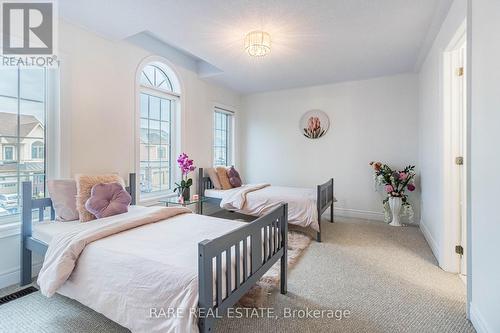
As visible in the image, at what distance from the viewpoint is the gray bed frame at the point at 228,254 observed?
118cm

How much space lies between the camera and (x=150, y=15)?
7.68ft

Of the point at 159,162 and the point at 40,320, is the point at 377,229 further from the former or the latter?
the point at 40,320

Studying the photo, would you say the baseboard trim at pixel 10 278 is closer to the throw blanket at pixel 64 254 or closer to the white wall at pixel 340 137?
the throw blanket at pixel 64 254

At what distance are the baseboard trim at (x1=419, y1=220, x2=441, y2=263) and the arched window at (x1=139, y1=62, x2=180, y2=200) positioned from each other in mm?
3484

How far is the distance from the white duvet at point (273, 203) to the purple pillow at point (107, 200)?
5.25ft

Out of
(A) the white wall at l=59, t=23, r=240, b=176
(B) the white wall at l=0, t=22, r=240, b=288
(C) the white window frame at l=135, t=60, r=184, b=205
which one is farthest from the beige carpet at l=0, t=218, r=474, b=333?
(C) the white window frame at l=135, t=60, r=184, b=205

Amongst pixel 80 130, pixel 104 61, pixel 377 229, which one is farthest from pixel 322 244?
pixel 104 61

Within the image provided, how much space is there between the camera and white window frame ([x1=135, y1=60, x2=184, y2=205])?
10.3ft

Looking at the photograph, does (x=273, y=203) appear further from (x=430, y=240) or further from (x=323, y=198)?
(x=430, y=240)

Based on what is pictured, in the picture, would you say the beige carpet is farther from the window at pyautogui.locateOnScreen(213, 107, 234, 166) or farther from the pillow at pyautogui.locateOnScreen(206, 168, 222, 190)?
the window at pyautogui.locateOnScreen(213, 107, 234, 166)

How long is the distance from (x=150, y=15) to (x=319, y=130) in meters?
3.36
